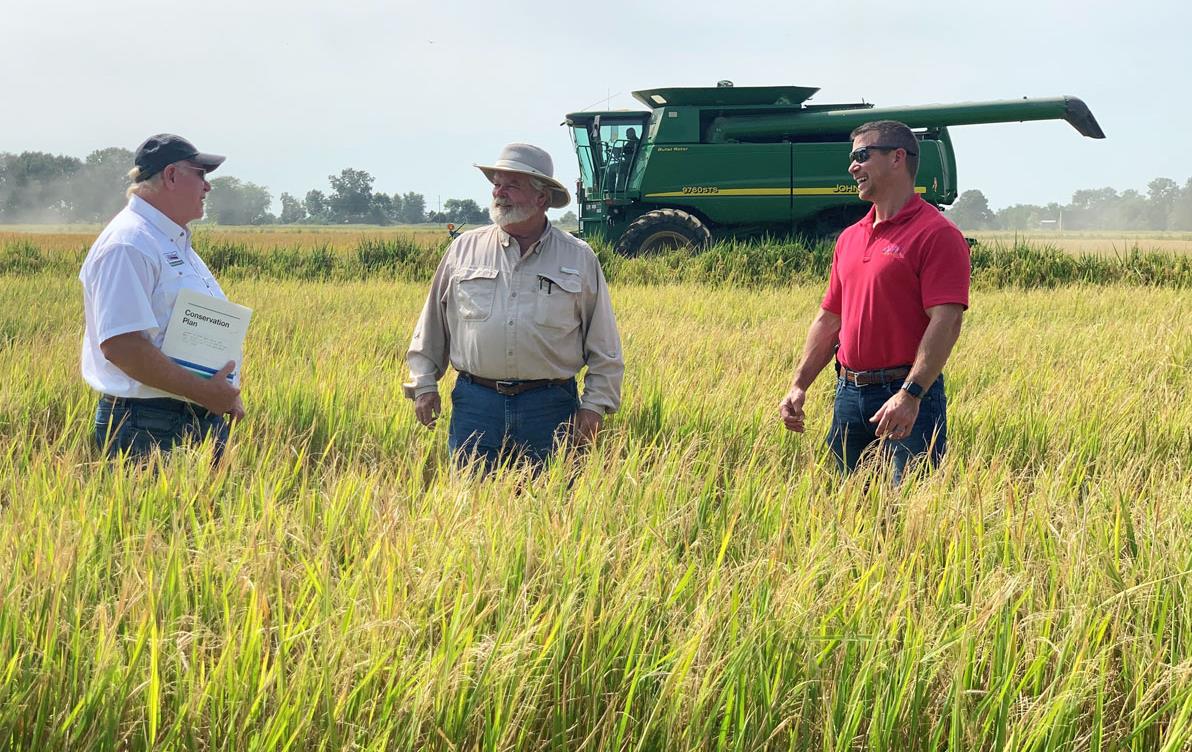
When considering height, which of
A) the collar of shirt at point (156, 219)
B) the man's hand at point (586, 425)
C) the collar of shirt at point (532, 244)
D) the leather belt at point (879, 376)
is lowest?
the man's hand at point (586, 425)

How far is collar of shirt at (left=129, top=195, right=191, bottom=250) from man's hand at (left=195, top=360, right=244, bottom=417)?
1.55 ft

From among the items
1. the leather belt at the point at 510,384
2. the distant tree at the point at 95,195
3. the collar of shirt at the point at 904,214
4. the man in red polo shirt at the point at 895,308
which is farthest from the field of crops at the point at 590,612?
the distant tree at the point at 95,195

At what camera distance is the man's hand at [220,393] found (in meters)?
3.46

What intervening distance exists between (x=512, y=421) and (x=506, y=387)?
0.42ft

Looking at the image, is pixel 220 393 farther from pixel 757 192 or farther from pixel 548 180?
pixel 757 192

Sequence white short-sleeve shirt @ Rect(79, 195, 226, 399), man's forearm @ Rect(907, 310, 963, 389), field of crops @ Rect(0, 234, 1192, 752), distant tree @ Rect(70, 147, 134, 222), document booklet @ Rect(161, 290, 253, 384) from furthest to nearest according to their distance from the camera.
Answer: distant tree @ Rect(70, 147, 134, 222) → man's forearm @ Rect(907, 310, 963, 389) → document booklet @ Rect(161, 290, 253, 384) → white short-sleeve shirt @ Rect(79, 195, 226, 399) → field of crops @ Rect(0, 234, 1192, 752)

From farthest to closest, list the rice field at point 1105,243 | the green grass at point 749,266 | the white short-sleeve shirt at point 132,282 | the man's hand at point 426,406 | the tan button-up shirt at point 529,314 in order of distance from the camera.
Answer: the rice field at point 1105,243 → the green grass at point 749,266 → the man's hand at point 426,406 → the tan button-up shirt at point 529,314 → the white short-sleeve shirt at point 132,282

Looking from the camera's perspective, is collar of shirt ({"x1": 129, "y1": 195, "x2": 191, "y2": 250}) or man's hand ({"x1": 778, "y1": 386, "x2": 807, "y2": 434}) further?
man's hand ({"x1": 778, "y1": 386, "x2": 807, "y2": 434})

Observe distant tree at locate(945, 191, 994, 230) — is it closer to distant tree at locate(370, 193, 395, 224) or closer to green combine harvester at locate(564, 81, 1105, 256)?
distant tree at locate(370, 193, 395, 224)

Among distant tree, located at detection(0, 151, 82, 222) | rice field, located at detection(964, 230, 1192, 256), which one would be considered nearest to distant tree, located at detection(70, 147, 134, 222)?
distant tree, located at detection(0, 151, 82, 222)

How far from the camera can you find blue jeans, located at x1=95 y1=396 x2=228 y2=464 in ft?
11.6

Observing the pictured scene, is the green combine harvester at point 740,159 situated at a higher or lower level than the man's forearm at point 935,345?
higher

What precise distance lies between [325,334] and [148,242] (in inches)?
198

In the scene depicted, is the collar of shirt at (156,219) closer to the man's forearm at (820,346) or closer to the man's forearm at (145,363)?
the man's forearm at (145,363)
